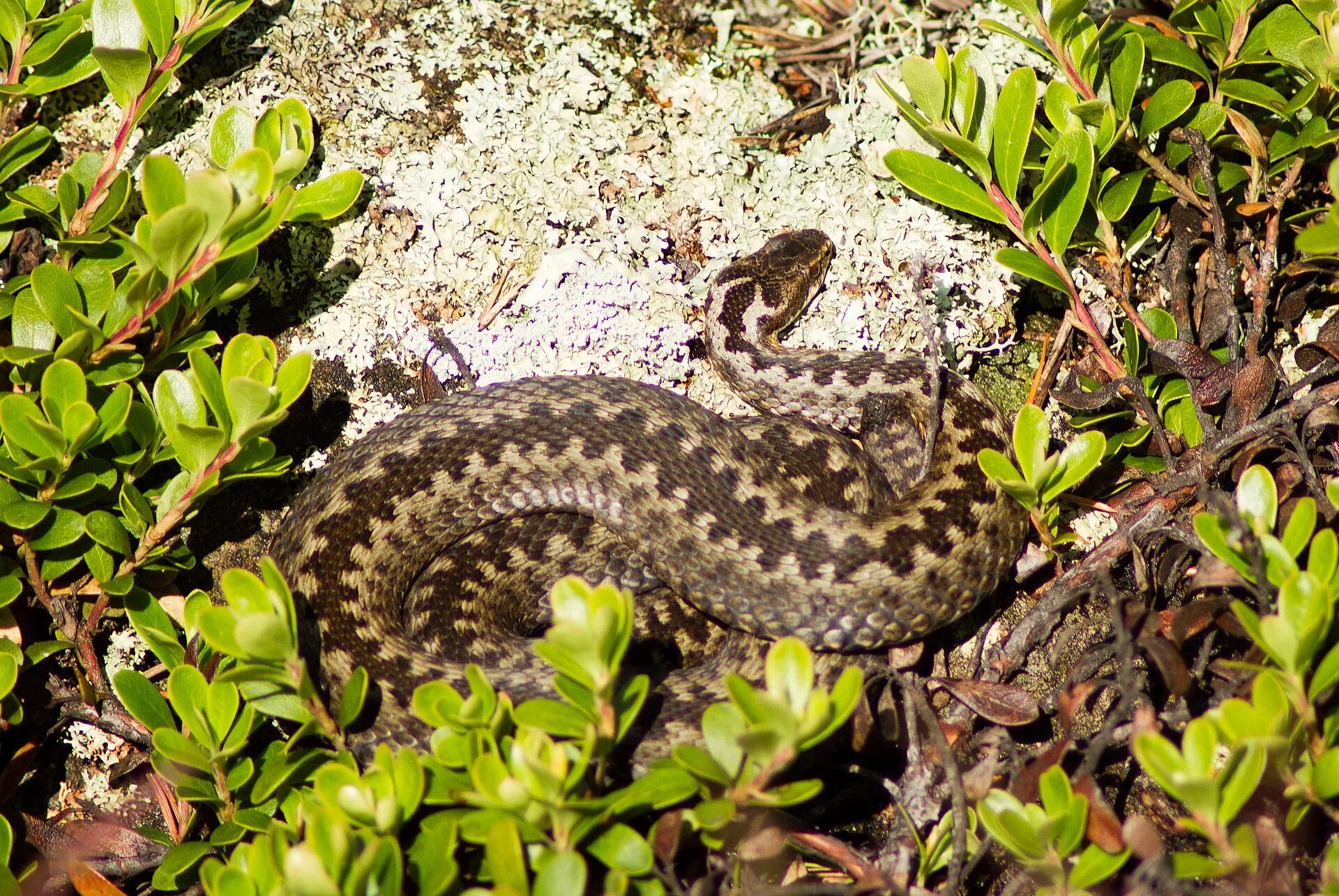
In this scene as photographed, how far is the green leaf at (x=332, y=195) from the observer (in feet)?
9.57

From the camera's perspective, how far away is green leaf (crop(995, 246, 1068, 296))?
2996mm

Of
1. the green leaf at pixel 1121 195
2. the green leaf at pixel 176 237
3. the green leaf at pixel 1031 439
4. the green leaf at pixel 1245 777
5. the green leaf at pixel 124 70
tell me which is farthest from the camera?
the green leaf at pixel 1121 195

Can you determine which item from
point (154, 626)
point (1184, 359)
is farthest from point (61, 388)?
point (1184, 359)

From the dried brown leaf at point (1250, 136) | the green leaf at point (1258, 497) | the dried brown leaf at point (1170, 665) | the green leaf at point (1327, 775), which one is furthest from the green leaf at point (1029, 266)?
the green leaf at point (1327, 775)

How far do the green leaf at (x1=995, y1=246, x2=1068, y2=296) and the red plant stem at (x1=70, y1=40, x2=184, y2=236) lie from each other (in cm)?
260

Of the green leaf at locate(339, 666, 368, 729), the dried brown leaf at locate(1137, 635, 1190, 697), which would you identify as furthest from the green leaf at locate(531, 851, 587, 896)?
the dried brown leaf at locate(1137, 635, 1190, 697)

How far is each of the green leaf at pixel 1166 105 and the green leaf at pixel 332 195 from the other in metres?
2.52

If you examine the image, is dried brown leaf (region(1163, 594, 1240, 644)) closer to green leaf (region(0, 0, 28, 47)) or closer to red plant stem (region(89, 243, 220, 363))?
red plant stem (region(89, 243, 220, 363))

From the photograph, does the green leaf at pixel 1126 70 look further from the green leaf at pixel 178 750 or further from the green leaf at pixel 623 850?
the green leaf at pixel 178 750

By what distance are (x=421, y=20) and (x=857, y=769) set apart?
325cm

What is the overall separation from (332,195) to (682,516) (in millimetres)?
1514

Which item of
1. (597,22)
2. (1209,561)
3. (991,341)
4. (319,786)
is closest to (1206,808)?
(1209,561)

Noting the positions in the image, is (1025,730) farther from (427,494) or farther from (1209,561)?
(427,494)

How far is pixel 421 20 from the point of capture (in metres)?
3.88
